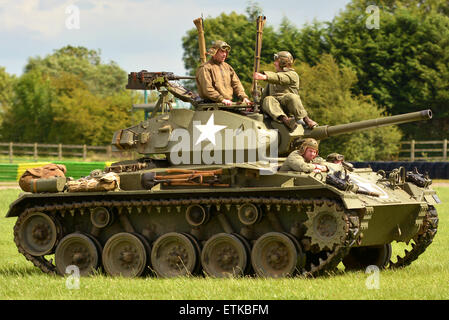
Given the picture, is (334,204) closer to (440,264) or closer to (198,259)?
(198,259)

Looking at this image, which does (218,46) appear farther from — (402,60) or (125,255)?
(402,60)

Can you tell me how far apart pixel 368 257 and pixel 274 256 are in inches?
137

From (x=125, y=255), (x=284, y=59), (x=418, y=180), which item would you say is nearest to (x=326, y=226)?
(x=418, y=180)

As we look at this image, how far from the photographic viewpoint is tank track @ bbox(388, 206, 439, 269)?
18.7 m

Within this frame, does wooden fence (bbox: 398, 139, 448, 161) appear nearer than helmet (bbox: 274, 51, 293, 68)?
No

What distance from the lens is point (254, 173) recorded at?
56.4 feet

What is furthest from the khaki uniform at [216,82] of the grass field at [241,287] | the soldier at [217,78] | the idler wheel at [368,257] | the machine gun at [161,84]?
the idler wheel at [368,257]

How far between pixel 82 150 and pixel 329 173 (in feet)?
188

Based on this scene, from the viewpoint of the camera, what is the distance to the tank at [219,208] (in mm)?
16750

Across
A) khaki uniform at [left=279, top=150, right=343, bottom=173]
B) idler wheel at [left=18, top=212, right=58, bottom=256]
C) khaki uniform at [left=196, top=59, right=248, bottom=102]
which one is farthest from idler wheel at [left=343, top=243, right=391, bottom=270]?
idler wheel at [left=18, top=212, right=58, bottom=256]

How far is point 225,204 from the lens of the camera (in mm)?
17672

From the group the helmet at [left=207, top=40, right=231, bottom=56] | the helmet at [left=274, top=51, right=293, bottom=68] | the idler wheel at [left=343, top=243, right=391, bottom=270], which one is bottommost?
the idler wheel at [left=343, top=243, right=391, bottom=270]

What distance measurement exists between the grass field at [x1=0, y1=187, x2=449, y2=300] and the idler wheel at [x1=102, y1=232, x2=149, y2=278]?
477 mm

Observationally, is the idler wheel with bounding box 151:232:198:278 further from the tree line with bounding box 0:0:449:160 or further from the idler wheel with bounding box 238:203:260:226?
the tree line with bounding box 0:0:449:160
